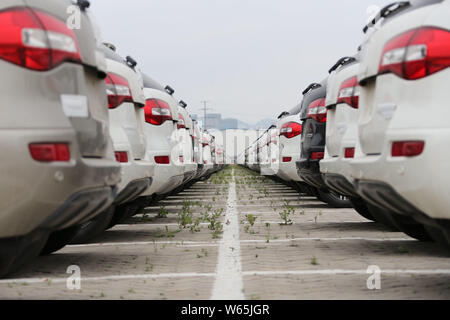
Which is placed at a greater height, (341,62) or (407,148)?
(341,62)

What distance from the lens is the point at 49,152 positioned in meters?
3.90

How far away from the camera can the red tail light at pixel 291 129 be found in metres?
13.4

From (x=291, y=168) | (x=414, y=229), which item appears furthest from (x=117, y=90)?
(x=291, y=168)

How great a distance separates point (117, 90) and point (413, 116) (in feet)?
11.6

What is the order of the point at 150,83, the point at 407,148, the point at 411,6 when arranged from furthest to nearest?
the point at 150,83
the point at 411,6
the point at 407,148

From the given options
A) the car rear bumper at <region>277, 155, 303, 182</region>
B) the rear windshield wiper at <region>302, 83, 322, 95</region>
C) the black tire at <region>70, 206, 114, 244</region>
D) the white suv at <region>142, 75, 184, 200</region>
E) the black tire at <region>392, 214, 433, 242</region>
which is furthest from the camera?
the car rear bumper at <region>277, 155, 303, 182</region>

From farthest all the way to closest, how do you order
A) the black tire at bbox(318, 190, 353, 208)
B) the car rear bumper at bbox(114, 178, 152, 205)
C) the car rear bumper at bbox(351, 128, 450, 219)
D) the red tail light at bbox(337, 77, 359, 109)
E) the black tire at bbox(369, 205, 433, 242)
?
the black tire at bbox(318, 190, 353, 208) → the red tail light at bbox(337, 77, 359, 109) → the car rear bumper at bbox(114, 178, 152, 205) → the black tire at bbox(369, 205, 433, 242) → the car rear bumper at bbox(351, 128, 450, 219)

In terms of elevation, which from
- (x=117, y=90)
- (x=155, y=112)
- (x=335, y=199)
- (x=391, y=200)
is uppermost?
(x=117, y=90)

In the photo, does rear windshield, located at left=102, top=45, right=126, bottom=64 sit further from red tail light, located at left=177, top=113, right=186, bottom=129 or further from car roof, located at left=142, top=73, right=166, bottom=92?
red tail light, located at left=177, top=113, right=186, bottom=129

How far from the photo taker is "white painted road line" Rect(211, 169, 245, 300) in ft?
15.9

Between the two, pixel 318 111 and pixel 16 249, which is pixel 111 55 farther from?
pixel 318 111

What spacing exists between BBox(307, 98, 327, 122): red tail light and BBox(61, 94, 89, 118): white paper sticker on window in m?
5.93

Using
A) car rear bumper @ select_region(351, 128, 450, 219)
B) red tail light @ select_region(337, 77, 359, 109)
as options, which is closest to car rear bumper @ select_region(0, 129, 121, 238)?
car rear bumper @ select_region(351, 128, 450, 219)
